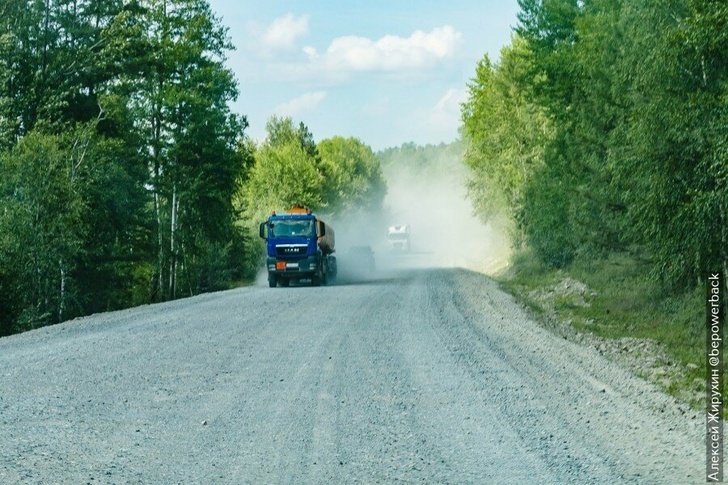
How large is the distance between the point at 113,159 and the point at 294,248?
8062 millimetres

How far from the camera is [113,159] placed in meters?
32.8

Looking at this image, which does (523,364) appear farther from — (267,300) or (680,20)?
(267,300)

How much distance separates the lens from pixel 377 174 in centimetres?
14150

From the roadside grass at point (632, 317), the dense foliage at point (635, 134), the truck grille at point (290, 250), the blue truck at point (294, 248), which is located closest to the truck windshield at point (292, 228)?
the blue truck at point (294, 248)

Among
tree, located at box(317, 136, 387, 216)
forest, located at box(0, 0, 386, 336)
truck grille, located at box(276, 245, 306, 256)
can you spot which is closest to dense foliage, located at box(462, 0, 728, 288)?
truck grille, located at box(276, 245, 306, 256)

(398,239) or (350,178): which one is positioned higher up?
(350,178)

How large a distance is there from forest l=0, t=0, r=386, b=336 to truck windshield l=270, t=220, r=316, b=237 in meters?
5.75

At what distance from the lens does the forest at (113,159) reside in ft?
81.1

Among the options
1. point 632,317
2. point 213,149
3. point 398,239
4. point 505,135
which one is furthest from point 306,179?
point 632,317

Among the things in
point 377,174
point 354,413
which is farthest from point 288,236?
point 377,174

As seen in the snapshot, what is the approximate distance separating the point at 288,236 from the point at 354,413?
24.0 metres

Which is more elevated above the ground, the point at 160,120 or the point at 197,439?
the point at 160,120

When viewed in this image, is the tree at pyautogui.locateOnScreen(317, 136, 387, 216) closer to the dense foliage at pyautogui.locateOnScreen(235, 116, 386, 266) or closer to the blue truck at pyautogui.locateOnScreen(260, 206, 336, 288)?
the dense foliage at pyautogui.locateOnScreen(235, 116, 386, 266)

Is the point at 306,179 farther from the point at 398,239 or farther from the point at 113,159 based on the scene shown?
the point at 113,159
